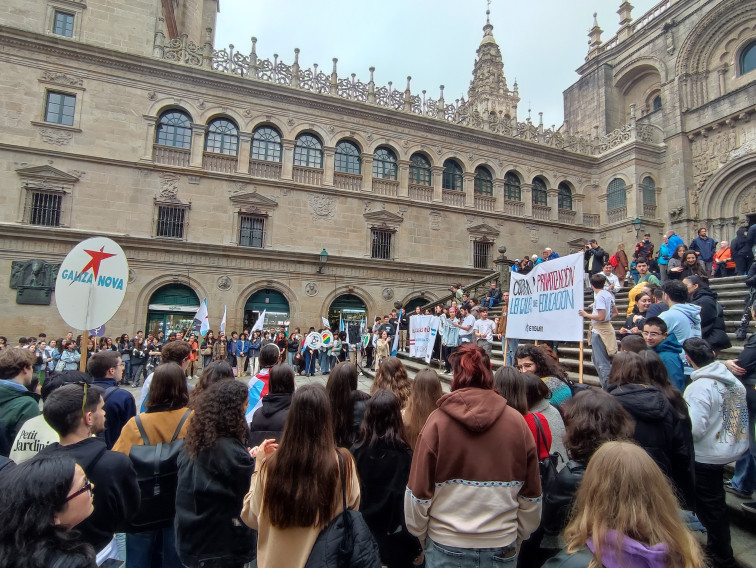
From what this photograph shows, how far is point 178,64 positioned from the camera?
20391 mm

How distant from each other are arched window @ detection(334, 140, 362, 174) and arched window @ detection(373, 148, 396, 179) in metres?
1.01

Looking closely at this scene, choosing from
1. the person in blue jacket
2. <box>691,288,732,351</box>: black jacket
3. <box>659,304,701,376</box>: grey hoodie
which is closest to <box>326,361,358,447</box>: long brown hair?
the person in blue jacket

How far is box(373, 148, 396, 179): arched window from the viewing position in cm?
2428

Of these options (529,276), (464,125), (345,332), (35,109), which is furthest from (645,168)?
(35,109)

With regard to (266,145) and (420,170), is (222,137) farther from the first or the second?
(420,170)

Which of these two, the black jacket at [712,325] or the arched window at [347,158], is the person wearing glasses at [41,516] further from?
the arched window at [347,158]

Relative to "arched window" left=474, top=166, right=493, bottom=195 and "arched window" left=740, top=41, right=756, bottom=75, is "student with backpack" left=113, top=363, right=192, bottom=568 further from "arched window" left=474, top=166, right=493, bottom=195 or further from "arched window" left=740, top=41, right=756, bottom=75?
"arched window" left=740, top=41, right=756, bottom=75

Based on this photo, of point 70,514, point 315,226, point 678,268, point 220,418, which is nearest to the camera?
point 70,514

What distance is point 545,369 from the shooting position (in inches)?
170

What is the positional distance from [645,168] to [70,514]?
32098 mm

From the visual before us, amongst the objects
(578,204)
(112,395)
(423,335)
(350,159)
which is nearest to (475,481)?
(112,395)

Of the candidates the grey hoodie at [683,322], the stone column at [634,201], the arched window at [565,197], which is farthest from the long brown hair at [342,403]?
the arched window at [565,197]

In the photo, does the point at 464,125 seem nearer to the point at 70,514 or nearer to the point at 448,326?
the point at 448,326

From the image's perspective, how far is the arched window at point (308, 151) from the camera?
902 inches
